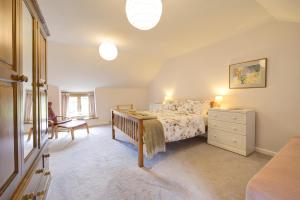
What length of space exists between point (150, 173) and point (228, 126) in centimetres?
184

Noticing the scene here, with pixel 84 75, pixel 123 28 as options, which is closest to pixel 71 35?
pixel 123 28

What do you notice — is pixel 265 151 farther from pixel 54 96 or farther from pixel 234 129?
pixel 54 96

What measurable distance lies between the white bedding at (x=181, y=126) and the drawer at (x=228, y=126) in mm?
216

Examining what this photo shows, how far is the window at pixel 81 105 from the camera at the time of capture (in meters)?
5.41

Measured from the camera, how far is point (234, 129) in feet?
9.32

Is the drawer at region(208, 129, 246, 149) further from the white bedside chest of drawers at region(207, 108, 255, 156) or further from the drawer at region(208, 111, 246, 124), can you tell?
the drawer at region(208, 111, 246, 124)

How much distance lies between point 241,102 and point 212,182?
1973 mm

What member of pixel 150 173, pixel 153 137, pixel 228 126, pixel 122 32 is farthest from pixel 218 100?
pixel 122 32

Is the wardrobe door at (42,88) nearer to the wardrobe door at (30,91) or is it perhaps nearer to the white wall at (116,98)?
the wardrobe door at (30,91)

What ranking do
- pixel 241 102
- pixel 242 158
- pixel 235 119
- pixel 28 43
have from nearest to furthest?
pixel 28 43 < pixel 242 158 < pixel 235 119 < pixel 241 102

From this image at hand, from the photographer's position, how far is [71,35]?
3.20m

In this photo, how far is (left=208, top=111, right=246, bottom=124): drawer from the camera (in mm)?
2727

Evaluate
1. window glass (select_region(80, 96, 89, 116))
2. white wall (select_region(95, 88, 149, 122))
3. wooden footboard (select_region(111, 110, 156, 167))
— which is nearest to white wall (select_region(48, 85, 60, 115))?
window glass (select_region(80, 96, 89, 116))

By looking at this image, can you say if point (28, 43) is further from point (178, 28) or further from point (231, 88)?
point (231, 88)
